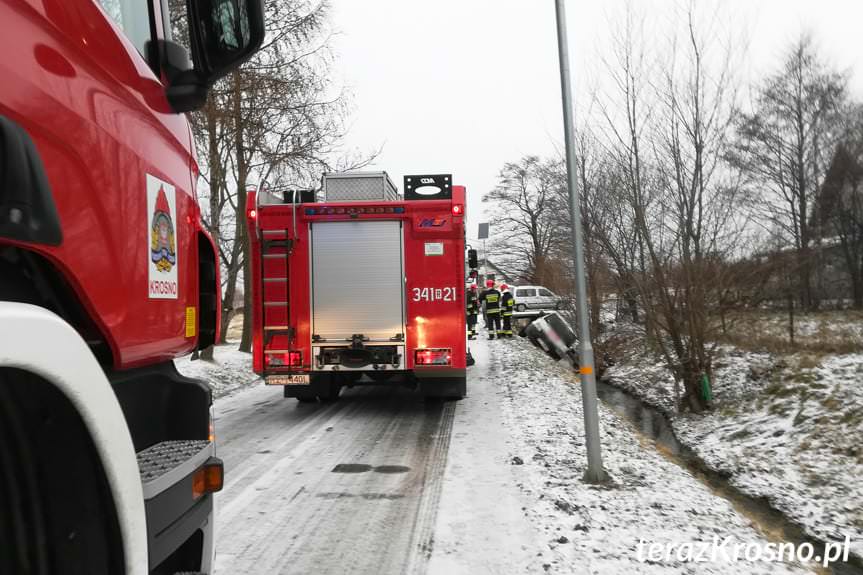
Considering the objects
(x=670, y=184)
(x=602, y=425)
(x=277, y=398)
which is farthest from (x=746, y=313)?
(x=277, y=398)

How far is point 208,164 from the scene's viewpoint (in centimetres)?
1366

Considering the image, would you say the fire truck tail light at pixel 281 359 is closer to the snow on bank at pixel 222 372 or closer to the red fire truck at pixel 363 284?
the red fire truck at pixel 363 284

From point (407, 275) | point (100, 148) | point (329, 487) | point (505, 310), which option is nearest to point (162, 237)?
point (100, 148)

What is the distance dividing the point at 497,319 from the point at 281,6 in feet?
37.0

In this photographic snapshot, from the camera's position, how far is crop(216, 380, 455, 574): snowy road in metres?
3.59

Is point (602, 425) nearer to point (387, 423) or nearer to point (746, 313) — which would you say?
point (387, 423)

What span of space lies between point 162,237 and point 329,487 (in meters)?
3.34

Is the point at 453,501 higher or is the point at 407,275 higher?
the point at 407,275

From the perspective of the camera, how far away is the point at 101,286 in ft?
5.22

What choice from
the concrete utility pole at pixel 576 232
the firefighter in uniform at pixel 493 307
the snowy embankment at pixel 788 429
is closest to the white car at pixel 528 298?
the firefighter in uniform at pixel 493 307

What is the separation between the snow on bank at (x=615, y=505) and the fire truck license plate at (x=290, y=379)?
8.38 ft

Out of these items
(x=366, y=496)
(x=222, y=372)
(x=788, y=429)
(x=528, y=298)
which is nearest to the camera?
(x=366, y=496)

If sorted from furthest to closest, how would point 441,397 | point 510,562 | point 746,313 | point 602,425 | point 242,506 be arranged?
point 746,313 < point 441,397 < point 602,425 < point 242,506 < point 510,562

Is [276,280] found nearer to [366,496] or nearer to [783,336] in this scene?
[366,496]
